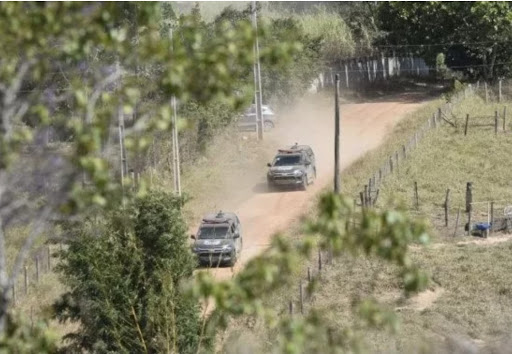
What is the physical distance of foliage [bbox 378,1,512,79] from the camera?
50938 millimetres

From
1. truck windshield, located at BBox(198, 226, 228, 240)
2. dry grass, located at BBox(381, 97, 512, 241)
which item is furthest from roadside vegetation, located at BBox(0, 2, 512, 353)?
truck windshield, located at BBox(198, 226, 228, 240)

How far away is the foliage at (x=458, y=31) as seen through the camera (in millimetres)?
50938

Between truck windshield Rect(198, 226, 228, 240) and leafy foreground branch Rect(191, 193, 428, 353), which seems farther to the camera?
truck windshield Rect(198, 226, 228, 240)

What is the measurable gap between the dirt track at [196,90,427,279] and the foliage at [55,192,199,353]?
519 centimetres

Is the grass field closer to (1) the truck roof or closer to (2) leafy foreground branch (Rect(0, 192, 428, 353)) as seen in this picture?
(2) leafy foreground branch (Rect(0, 192, 428, 353))

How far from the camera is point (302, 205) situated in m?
32.7

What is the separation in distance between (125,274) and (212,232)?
10019 mm

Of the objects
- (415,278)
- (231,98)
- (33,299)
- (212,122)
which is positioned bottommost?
(33,299)

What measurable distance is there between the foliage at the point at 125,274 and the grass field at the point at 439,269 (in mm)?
1370

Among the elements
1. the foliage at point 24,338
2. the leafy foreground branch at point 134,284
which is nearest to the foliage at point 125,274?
the leafy foreground branch at point 134,284

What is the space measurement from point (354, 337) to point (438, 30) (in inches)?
2021

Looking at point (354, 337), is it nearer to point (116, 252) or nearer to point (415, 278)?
point (415, 278)

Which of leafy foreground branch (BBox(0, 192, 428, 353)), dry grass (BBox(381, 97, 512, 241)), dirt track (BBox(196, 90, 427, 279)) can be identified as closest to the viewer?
leafy foreground branch (BBox(0, 192, 428, 353))

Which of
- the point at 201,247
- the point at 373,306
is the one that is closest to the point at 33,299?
the point at 201,247
